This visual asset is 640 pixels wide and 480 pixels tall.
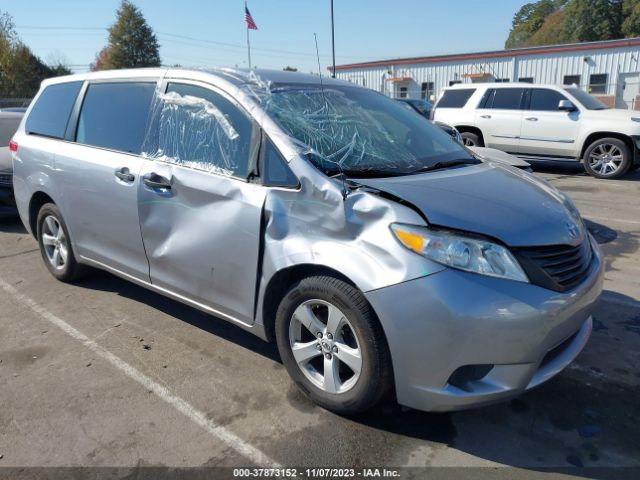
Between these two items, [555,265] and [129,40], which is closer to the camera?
[555,265]

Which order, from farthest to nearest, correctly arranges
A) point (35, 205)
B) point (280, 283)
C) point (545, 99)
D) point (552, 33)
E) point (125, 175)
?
point (552, 33)
point (545, 99)
point (35, 205)
point (125, 175)
point (280, 283)

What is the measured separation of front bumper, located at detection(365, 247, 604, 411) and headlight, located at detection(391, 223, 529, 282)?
0.15ft

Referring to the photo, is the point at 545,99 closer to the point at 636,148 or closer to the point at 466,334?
the point at 636,148

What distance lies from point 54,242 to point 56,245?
1.3 inches

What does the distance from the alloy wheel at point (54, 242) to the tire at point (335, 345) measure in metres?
2.70

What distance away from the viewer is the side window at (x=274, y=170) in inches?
113

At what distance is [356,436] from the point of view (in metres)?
2.71

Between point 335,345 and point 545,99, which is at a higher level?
point 545,99

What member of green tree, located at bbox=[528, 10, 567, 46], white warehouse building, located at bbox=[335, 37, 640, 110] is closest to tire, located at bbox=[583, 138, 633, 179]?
white warehouse building, located at bbox=[335, 37, 640, 110]

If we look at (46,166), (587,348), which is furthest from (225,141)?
(587,348)

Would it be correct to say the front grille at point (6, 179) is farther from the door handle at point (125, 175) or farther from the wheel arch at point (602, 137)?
the wheel arch at point (602, 137)

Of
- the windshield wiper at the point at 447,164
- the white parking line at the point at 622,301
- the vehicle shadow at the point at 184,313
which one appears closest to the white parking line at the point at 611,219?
the white parking line at the point at 622,301

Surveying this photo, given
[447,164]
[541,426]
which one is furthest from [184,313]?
[541,426]

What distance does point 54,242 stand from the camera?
189 inches
